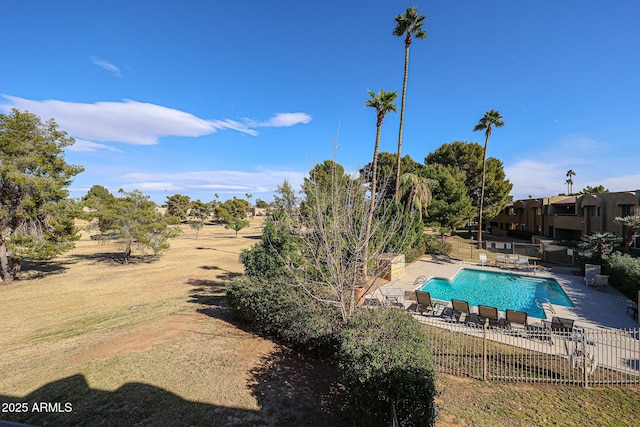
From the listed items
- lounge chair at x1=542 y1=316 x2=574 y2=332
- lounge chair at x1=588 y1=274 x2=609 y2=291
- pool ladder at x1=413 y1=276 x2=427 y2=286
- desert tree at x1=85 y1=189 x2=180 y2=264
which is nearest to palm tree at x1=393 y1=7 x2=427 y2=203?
pool ladder at x1=413 y1=276 x2=427 y2=286

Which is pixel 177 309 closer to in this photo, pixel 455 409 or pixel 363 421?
pixel 363 421

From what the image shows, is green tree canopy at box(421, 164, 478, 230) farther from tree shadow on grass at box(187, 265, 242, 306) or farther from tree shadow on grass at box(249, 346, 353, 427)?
tree shadow on grass at box(249, 346, 353, 427)

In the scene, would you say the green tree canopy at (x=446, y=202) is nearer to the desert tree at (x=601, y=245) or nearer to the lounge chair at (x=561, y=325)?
the desert tree at (x=601, y=245)

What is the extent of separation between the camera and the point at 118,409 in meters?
5.02

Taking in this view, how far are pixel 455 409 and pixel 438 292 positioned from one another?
10.8 meters

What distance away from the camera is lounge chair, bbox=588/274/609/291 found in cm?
1352

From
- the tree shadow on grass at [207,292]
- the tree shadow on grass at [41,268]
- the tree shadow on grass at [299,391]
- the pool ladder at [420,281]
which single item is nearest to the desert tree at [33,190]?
the tree shadow on grass at [41,268]

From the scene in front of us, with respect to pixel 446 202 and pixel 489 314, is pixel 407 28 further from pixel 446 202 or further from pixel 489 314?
pixel 446 202

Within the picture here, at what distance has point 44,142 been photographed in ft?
53.1

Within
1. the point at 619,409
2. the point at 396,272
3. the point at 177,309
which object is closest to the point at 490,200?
the point at 396,272

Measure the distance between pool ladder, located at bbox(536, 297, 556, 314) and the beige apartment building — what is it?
11972mm

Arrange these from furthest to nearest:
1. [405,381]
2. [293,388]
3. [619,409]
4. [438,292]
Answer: [438,292] → [293,388] → [619,409] → [405,381]

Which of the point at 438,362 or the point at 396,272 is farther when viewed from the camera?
the point at 396,272

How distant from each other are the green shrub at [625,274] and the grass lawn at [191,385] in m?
9.43
